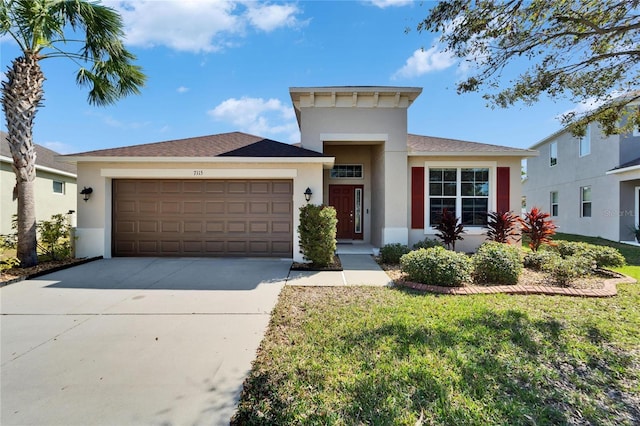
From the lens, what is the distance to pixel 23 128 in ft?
24.5

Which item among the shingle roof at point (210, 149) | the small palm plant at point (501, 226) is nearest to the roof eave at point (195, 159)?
the shingle roof at point (210, 149)

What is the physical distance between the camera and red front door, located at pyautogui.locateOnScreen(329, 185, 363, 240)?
12.3 meters

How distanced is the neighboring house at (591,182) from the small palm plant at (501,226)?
19.5ft

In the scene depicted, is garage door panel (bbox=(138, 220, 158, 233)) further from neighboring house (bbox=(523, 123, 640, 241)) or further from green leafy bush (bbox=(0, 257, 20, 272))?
neighboring house (bbox=(523, 123, 640, 241))

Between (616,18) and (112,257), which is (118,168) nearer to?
(112,257)

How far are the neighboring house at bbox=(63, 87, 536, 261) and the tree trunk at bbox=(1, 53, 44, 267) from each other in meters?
1.28

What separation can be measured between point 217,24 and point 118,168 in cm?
519

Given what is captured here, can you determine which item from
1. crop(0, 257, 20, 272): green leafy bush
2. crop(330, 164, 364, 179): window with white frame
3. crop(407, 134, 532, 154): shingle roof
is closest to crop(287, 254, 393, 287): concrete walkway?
crop(407, 134, 532, 154): shingle roof

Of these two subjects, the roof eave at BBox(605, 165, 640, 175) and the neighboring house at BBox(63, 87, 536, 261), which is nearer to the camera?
the neighboring house at BBox(63, 87, 536, 261)

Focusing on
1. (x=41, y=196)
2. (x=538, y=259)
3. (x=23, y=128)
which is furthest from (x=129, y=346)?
(x=41, y=196)

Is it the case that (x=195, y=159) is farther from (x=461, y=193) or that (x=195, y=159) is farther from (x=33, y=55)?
(x=461, y=193)

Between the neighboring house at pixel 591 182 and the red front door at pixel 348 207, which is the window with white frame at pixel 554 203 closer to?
the neighboring house at pixel 591 182

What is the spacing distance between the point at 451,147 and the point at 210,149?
333 inches

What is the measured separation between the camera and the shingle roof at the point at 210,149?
343 inches
